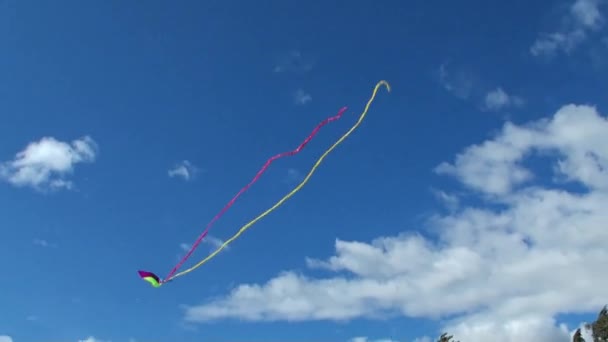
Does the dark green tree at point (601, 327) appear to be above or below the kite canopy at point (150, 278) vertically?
above

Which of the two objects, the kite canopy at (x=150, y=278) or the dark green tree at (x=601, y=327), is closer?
the kite canopy at (x=150, y=278)

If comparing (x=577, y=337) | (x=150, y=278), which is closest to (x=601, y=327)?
(x=577, y=337)

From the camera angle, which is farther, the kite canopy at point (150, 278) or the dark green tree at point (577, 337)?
the dark green tree at point (577, 337)

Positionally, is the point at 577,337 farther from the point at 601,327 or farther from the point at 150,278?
the point at 150,278

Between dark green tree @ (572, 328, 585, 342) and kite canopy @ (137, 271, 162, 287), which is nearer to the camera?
kite canopy @ (137, 271, 162, 287)

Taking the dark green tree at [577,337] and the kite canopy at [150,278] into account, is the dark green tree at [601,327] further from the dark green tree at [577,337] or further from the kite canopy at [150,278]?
the kite canopy at [150,278]

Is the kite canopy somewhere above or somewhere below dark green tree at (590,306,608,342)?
below

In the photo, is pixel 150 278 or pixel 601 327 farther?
pixel 601 327

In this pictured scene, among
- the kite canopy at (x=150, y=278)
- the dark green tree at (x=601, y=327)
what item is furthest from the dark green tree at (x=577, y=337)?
the kite canopy at (x=150, y=278)

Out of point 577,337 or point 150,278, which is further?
point 577,337

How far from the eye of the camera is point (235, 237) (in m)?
37.1

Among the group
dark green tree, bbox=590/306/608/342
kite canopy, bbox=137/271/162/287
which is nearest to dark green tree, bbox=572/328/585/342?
dark green tree, bbox=590/306/608/342

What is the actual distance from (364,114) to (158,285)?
16.6 m

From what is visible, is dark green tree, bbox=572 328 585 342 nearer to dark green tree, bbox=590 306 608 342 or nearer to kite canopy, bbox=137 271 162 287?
dark green tree, bbox=590 306 608 342
